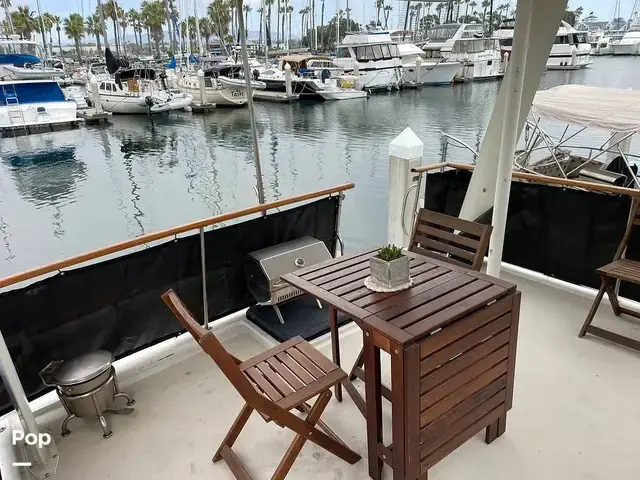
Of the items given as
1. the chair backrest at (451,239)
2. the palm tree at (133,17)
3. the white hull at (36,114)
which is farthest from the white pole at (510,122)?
the palm tree at (133,17)

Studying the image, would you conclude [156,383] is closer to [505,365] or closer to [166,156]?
[505,365]

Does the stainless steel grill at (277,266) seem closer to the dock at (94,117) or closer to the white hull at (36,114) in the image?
the white hull at (36,114)

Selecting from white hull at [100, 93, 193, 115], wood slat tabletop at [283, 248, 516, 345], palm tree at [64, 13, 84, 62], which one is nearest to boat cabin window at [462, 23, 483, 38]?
white hull at [100, 93, 193, 115]

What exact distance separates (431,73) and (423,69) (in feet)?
2.09

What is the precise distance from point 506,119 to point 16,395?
8.73 ft

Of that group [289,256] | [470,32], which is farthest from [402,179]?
[470,32]

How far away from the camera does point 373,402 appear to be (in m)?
1.75

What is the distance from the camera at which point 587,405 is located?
2287 millimetres

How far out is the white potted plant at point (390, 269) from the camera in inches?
74.1

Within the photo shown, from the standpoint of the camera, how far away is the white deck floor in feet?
6.42

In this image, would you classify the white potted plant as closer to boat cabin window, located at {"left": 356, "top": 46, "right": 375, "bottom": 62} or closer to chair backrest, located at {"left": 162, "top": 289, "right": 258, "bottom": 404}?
chair backrest, located at {"left": 162, "top": 289, "right": 258, "bottom": 404}

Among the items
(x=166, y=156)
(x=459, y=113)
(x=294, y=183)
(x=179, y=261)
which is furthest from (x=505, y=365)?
(x=459, y=113)

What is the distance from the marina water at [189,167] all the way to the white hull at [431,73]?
6.54m

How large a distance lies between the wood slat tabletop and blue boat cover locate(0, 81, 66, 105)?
20534mm
